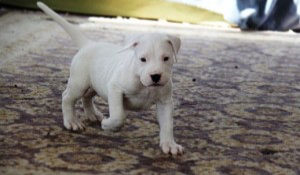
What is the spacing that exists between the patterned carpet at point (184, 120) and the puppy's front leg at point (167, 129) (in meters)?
0.03

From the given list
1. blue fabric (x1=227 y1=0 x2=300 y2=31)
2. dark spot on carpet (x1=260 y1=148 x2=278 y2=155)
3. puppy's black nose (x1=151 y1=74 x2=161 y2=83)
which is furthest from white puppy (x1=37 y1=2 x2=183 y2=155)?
blue fabric (x1=227 y1=0 x2=300 y2=31)

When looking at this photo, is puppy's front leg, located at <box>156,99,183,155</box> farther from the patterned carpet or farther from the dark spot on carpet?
the dark spot on carpet

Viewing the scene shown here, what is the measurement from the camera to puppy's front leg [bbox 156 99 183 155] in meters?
1.65

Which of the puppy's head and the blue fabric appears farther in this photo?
the blue fabric

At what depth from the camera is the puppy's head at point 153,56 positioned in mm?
1519

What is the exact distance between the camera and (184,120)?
200 cm

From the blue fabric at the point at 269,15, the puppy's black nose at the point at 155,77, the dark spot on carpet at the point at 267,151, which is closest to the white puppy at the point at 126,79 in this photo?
the puppy's black nose at the point at 155,77

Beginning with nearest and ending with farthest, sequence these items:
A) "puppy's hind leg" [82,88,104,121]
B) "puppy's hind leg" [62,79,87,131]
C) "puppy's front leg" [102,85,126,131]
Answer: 1. "puppy's front leg" [102,85,126,131]
2. "puppy's hind leg" [62,79,87,131]
3. "puppy's hind leg" [82,88,104,121]

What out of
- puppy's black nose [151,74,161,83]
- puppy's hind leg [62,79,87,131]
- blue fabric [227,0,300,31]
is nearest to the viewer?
puppy's black nose [151,74,161,83]

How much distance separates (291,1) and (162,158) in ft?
8.72

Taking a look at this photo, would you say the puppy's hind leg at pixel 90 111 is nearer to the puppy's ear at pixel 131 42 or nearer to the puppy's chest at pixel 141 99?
the puppy's chest at pixel 141 99

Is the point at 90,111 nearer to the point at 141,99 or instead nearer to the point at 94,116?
the point at 94,116

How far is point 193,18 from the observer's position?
405cm

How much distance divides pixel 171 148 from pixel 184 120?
0.36m
